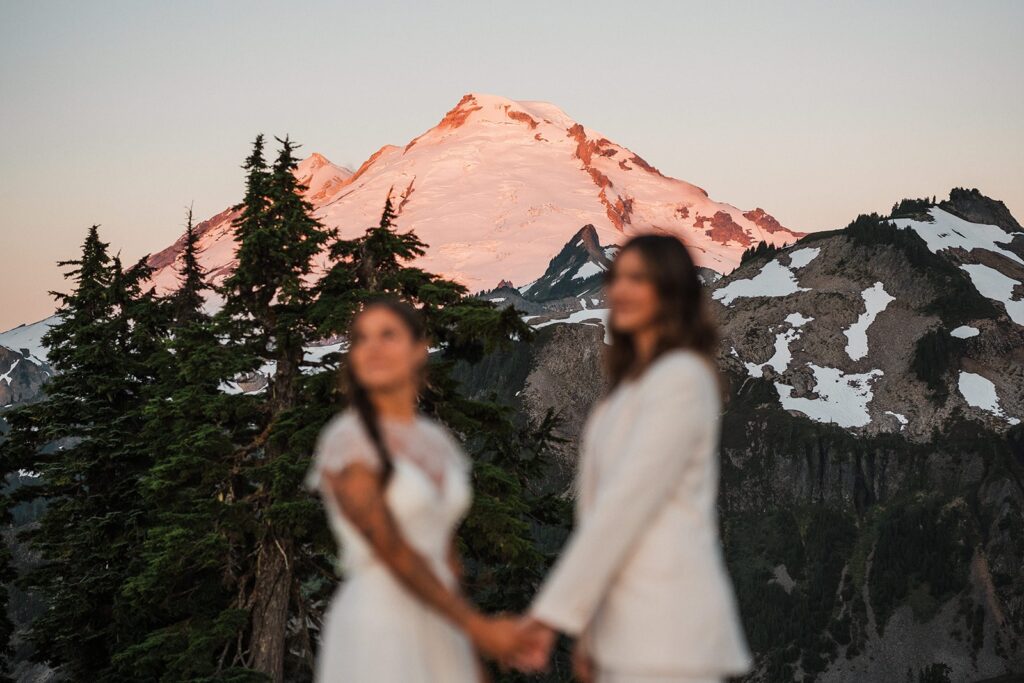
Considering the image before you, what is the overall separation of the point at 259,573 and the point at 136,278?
51.7ft

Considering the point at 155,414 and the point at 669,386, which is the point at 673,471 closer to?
the point at 669,386

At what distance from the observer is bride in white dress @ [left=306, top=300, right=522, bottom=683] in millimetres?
4203

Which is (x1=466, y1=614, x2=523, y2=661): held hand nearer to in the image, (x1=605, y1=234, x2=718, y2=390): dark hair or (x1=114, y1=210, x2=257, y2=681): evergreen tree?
(x1=605, y1=234, x2=718, y2=390): dark hair

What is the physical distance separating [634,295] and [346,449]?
122cm

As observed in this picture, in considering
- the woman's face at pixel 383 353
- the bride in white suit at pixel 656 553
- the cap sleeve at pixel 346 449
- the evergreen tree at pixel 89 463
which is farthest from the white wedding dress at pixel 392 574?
the evergreen tree at pixel 89 463

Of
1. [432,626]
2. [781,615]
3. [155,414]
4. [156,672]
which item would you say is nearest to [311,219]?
[155,414]

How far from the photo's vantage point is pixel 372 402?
14.4 ft

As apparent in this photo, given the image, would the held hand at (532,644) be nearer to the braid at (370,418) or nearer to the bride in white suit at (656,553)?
the bride in white suit at (656,553)

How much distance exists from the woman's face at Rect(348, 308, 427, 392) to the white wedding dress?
0.15 meters

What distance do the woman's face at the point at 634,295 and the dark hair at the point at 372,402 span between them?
0.77 metres

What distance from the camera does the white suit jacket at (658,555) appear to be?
4074 mm

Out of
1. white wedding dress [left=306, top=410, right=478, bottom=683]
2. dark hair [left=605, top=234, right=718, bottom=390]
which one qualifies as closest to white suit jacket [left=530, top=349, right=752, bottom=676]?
dark hair [left=605, top=234, right=718, bottom=390]

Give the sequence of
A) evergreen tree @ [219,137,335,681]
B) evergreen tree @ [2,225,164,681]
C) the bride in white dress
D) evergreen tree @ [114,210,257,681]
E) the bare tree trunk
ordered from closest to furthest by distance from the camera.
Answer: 1. the bride in white dress
2. evergreen tree @ [114,210,257,681]
3. evergreen tree @ [219,137,335,681]
4. the bare tree trunk
5. evergreen tree @ [2,225,164,681]

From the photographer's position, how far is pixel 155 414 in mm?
25000
